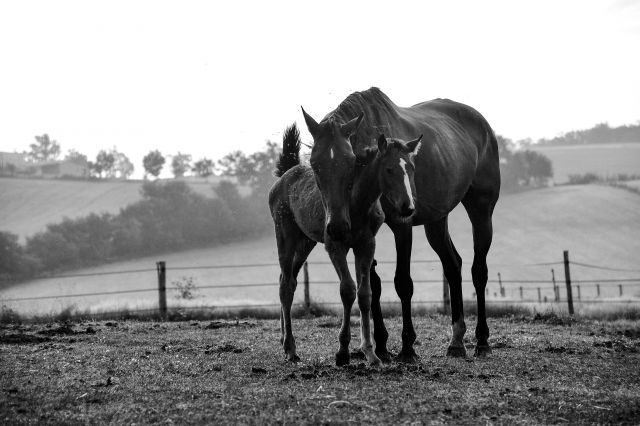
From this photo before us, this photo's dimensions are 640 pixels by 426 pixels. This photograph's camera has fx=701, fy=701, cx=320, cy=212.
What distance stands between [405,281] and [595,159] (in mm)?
89088

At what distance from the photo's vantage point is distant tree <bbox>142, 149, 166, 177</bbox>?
64.8 metres

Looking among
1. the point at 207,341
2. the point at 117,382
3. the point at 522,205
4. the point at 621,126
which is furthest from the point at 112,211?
the point at 621,126

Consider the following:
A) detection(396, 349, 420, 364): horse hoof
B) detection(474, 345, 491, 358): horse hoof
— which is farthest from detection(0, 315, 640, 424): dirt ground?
detection(474, 345, 491, 358): horse hoof

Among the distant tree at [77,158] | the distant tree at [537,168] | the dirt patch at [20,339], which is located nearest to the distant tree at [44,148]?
the distant tree at [77,158]

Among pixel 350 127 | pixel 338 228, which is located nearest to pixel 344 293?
pixel 338 228

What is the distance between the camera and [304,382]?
5973mm

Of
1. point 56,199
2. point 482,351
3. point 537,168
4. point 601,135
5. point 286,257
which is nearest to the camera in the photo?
point 286,257

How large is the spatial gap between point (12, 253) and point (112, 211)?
9145mm

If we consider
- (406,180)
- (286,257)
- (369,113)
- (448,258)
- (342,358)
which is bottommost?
(342,358)

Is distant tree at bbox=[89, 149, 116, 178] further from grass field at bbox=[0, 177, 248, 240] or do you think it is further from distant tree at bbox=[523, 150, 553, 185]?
distant tree at bbox=[523, 150, 553, 185]

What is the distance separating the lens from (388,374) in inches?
247

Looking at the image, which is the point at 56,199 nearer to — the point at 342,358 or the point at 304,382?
the point at 342,358

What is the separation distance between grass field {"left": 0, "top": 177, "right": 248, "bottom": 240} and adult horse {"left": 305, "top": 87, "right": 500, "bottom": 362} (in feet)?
147

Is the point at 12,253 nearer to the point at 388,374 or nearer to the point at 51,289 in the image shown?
the point at 51,289
